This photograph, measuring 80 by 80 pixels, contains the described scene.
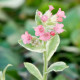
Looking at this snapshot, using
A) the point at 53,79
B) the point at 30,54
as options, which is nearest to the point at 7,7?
the point at 30,54

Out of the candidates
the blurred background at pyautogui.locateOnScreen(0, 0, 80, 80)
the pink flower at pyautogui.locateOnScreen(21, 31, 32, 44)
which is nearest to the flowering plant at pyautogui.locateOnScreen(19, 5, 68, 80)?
the pink flower at pyautogui.locateOnScreen(21, 31, 32, 44)

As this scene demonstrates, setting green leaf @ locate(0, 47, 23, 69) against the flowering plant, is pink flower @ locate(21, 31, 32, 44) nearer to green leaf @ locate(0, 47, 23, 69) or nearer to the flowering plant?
the flowering plant

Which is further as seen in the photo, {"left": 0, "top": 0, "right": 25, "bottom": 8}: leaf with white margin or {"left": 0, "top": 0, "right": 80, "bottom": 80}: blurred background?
{"left": 0, "top": 0, "right": 25, "bottom": 8}: leaf with white margin

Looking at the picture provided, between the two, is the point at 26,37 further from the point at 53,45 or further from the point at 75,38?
the point at 75,38

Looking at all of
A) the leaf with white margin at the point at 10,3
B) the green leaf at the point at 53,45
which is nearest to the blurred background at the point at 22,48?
the leaf with white margin at the point at 10,3

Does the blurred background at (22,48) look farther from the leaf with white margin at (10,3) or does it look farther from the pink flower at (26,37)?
the pink flower at (26,37)

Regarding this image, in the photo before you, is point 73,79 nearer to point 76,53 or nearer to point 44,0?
point 76,53

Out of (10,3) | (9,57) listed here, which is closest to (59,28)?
(9,57)

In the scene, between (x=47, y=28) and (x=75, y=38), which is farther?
(x=75, y=38)
